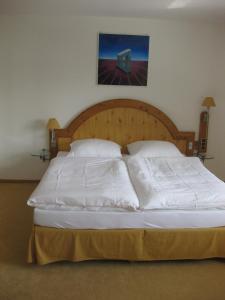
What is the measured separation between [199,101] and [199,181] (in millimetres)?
1649

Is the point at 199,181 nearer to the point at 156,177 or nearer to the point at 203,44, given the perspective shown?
the point at 156,177

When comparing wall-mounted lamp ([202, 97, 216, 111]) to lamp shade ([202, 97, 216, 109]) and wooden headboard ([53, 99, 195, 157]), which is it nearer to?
lamp shade ([202, 97, 216, 109])

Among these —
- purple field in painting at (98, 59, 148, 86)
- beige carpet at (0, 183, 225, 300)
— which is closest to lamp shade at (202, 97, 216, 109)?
purple field in painting at (98, 59, 148, 86)

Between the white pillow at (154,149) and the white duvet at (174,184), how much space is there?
18cm

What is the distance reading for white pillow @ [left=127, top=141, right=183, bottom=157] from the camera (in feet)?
12.4

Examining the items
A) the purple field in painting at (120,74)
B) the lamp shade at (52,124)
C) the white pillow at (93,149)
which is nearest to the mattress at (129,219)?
the white pillow at (93,149)

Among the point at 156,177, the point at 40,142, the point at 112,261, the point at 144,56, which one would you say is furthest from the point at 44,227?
the point at 144,56

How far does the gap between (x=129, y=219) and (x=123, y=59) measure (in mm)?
2334

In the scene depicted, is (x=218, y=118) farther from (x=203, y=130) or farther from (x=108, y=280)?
(x=108, y=280)

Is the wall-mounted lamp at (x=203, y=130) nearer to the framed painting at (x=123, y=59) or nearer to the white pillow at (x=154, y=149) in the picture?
the white pillow at (x=154, y=149)

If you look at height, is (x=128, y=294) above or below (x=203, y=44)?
below

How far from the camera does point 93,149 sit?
378 cm

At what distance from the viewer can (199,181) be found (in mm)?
2871

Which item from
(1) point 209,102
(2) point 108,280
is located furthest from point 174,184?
(1) point 209,102
